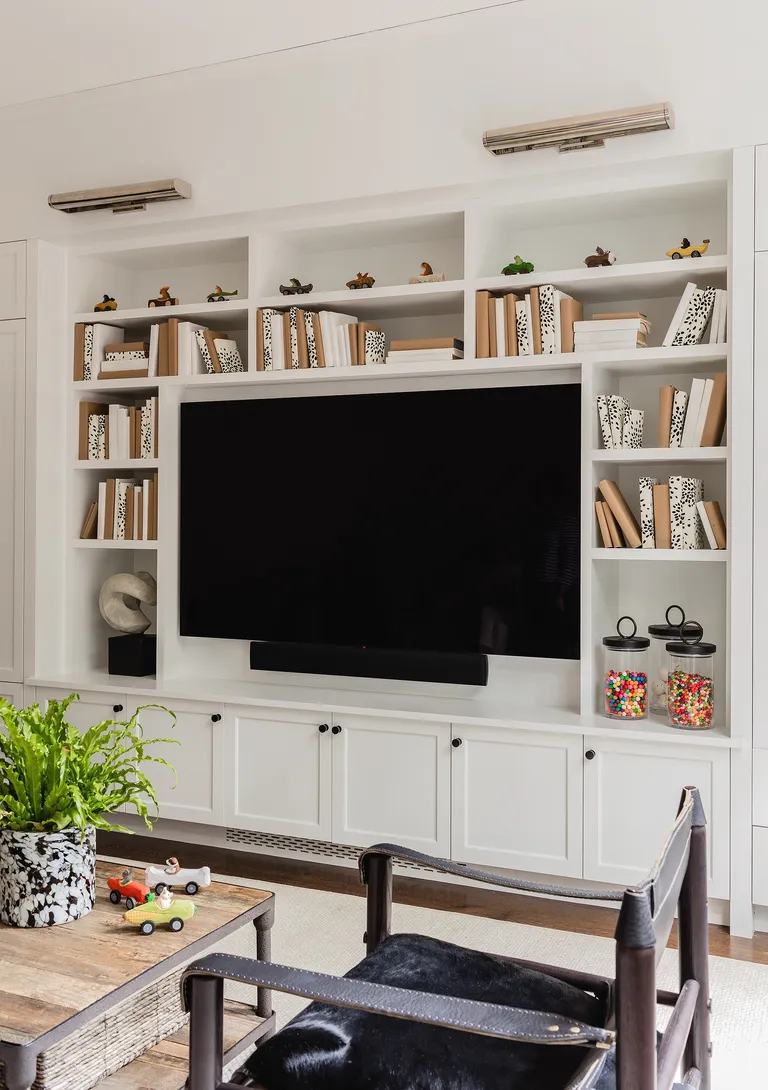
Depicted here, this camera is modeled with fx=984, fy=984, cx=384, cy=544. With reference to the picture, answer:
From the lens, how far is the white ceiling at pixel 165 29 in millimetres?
3105

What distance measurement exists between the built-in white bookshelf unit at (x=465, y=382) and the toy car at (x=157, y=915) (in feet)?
4.88

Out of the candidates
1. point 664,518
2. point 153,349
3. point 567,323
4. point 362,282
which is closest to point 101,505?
point 153,349

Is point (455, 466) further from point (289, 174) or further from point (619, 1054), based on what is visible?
point (619, 1054)

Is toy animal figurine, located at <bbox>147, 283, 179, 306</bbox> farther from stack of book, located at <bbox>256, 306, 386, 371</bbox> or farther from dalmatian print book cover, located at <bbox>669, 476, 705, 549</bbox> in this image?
dalmatian print book cover, located at <bbox>669, 476, 705, 549</bbox>

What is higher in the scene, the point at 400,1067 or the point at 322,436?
the point at 322,436

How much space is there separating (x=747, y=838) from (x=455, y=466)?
1546 millimetres

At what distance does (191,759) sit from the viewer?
3789 mm

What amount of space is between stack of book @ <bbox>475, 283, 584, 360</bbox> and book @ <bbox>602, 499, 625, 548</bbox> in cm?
56

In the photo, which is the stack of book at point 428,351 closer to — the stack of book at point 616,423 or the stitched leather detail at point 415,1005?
the stack of book at point 616,423

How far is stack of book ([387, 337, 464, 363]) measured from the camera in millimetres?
3486

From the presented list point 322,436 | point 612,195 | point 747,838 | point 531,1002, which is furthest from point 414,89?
point 531,1002

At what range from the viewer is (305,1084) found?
139cm

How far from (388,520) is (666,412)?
3.46 feet

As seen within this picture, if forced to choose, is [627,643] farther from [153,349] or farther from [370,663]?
[153,349]
